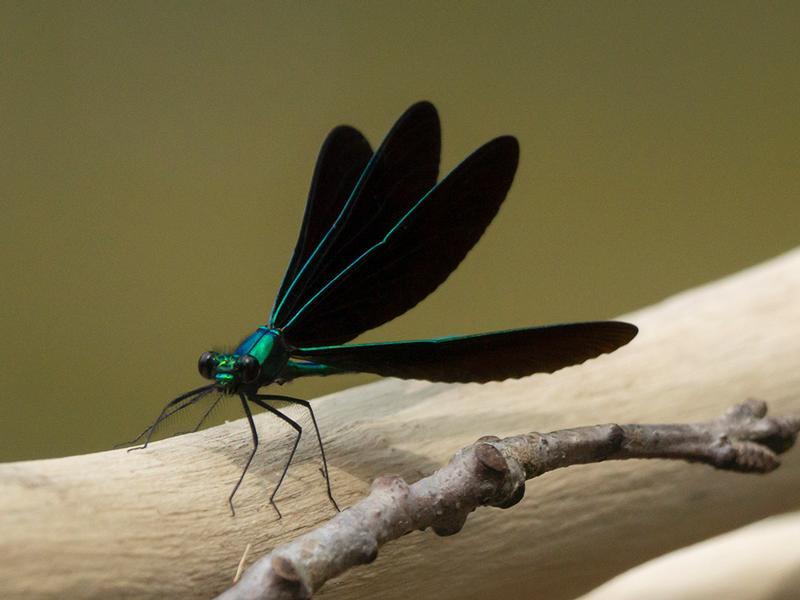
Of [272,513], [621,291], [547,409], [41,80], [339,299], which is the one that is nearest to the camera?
[272,513]

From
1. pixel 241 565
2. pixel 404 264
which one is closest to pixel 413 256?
pixel 404 264

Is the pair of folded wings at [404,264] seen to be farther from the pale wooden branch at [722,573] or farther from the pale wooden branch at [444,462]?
the pale wooden branch at [722,573]

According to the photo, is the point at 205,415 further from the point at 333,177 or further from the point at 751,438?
the point at 751,438

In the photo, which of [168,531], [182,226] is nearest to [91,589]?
[168,531]

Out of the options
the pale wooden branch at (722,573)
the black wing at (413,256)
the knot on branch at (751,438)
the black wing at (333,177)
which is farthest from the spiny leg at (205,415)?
the pale wooden branch at (722,573)

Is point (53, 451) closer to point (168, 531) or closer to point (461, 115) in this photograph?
point (461, 115)
